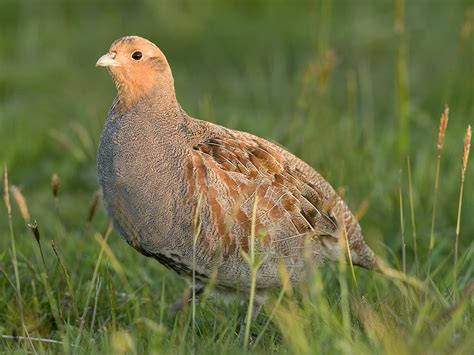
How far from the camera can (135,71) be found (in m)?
4.21

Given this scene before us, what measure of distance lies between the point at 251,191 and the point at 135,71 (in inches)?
28.7

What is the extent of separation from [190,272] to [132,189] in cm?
44

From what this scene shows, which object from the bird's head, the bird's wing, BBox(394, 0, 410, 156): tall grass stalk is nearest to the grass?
BBox(394, 0, 410, 156): tall grass stalk

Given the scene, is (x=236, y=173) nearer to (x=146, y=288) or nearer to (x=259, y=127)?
(x=146, y=288)

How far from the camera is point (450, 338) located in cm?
331

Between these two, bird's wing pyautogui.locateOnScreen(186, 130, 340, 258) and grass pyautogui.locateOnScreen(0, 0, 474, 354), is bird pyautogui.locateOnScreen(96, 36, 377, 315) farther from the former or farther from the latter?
grass pyautogui.locateOnScreen(0, 0, 474, 354)

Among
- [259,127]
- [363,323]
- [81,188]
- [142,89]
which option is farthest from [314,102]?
[363,323]

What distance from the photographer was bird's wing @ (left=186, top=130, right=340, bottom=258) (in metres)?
3.98

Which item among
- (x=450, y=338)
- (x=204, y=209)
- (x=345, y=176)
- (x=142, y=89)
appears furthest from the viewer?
(x=345, y=176)

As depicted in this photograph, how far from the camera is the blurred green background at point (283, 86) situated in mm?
5711

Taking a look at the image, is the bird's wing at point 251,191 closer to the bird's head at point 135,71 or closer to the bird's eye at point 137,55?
the bird's head at point 135,71

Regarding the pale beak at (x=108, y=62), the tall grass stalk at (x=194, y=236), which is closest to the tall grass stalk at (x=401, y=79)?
the pale beak at (x=108, y=62)

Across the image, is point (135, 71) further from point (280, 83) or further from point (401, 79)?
point (280, 83)

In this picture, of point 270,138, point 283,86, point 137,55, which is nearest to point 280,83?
point 283,86
